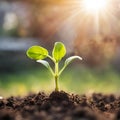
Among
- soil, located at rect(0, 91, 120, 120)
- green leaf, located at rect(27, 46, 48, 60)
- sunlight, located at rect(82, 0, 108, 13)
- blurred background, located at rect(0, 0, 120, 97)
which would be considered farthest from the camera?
blurred background, located at rect(0, 0, 120, 97)

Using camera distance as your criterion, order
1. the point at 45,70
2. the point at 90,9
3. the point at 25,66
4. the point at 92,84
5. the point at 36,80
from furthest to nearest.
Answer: the point at 25,66
the point at 45,70
the point at 36,80
the point at 92,84
the point at 90,9

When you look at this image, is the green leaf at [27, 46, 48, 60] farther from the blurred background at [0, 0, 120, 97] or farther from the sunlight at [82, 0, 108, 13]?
the sunlight at [82, 0, 108, 13]

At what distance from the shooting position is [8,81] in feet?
19.4

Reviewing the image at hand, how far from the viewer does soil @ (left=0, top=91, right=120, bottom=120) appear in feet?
5.80

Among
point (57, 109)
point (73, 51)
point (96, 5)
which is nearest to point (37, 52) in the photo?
point (57, 109)

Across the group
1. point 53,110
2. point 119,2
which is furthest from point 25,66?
point 53,110

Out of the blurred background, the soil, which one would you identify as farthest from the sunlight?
the soil

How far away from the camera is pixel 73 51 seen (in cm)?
388

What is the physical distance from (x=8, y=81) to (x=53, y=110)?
158 inches

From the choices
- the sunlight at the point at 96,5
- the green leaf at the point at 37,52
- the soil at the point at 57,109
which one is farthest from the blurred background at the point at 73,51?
the soil at the point at 57,109

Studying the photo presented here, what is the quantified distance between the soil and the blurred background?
1.22 m

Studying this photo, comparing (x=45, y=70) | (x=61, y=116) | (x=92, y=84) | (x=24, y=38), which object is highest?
(x=24, y=38)

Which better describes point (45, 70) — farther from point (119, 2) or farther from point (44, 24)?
point (119, 2)

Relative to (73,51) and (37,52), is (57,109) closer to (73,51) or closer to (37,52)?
(37,52)
